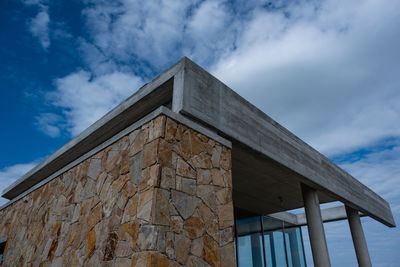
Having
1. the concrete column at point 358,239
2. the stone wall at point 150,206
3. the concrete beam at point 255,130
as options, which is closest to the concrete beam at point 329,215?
the concrete column at point 358,239

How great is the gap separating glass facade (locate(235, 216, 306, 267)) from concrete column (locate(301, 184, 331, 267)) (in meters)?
3.14

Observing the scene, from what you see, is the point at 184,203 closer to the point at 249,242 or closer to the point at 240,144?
the point at 240,144

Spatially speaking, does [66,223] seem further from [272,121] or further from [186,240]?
[272,121]

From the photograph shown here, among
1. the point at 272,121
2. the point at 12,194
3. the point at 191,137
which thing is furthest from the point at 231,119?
the point at 12,194

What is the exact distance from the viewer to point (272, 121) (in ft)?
23.1

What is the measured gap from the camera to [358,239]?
10.4m

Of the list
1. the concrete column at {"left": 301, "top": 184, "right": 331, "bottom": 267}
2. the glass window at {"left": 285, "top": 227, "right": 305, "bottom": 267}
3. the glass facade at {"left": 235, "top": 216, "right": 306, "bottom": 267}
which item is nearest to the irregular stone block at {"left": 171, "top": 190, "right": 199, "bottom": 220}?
the concrete column at {"left": 301, "top": 184, "right": 331, "bottom": 267}

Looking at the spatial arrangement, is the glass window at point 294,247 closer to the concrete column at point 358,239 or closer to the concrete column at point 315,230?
the concrete column at point 358,239

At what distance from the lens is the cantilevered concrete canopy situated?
525 cm

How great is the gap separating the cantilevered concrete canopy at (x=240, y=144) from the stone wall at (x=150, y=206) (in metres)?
0.58

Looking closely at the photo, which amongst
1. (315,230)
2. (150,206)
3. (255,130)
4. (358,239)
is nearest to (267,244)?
(358,239)

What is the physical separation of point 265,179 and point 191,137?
3735 mm

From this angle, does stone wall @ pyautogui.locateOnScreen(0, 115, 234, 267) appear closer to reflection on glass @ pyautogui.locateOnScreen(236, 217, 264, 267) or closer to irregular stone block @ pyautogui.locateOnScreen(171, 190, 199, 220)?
irregular stone block @ pyautogui.locateOnScreen(171, 190, 199, 220)

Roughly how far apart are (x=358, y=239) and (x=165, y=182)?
361 inches
